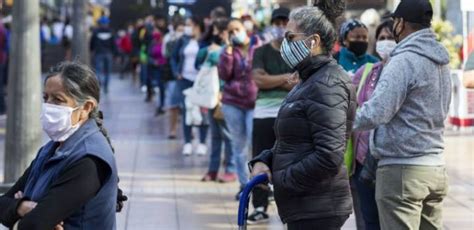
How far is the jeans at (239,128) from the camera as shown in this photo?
10977 millimetres

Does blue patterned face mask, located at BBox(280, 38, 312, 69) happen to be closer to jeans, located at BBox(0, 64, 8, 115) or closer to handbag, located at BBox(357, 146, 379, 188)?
handbag, located at BBox(357, 146, 379, 188)

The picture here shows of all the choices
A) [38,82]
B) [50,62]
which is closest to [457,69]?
[38,82]

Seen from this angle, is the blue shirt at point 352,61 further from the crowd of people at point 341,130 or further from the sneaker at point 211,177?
the sneaker at point 211,177

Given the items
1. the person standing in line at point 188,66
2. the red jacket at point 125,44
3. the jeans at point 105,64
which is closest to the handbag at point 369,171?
the person standing in line at point 188,66

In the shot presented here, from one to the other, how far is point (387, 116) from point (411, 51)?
369mm

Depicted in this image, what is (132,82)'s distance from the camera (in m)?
33.7

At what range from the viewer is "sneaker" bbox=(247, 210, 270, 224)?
9.79 metres

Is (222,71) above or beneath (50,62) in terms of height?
above

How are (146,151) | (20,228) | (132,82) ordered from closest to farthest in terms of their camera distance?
(20,228)
(146,151)
(132,82)

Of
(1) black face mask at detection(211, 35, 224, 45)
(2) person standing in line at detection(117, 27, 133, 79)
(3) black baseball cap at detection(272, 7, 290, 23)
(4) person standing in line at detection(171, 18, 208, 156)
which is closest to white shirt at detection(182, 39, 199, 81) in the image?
(4) person standing in line at detection(171, 18, 208, 156)

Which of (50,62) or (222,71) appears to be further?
(50,62)

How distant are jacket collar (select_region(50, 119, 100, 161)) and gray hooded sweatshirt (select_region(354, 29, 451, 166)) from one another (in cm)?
173

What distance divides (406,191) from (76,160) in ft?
7.04

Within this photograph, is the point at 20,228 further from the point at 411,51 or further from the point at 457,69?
the point at 457,69
